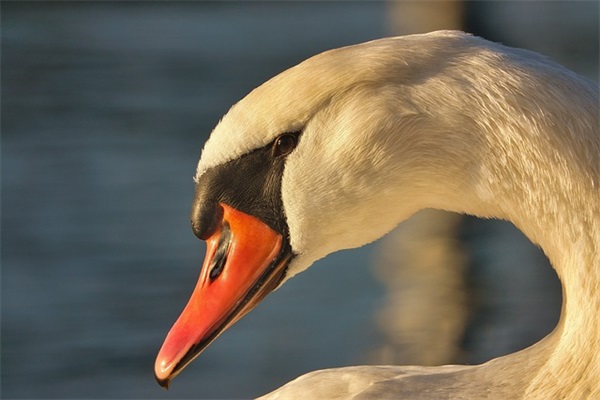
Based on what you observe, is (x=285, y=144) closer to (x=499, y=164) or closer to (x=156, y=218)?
(x=499, y=164)

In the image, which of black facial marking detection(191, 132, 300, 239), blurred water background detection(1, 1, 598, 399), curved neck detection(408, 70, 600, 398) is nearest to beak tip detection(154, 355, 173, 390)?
black facial marking detection(191, 132, 300, 239)

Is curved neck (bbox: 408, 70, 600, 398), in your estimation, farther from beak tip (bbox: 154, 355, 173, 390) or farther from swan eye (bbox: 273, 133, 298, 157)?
beak tip (bbox: 154, 355, 173, 390)

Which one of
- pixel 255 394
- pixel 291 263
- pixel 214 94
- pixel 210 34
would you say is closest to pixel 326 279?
pixel 255 394

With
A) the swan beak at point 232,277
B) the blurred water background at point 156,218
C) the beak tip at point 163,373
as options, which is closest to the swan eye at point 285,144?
the swan beak at point 232,277

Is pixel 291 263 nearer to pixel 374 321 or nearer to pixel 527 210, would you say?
pixel 527 210

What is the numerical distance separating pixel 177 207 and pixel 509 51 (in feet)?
13.3

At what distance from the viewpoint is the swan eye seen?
7.72ft

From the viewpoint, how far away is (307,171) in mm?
2414

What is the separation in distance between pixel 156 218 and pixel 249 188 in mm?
3773

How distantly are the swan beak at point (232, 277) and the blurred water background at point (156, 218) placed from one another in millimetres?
2670

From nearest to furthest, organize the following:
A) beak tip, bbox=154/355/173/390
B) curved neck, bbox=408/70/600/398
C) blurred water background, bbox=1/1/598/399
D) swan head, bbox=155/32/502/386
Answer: curved neck, bbox=408/70/600/398, swan head, bbox=155/32/502/386, beak tip, bbox=154/355/173/390, blurred water background, bbox=1/1/598/399

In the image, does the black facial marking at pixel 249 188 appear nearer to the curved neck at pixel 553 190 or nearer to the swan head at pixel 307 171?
the swan head at pixel 307 171

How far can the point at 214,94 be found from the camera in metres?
7.37

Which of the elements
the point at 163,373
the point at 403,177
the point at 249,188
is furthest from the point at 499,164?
the point at 163,373
